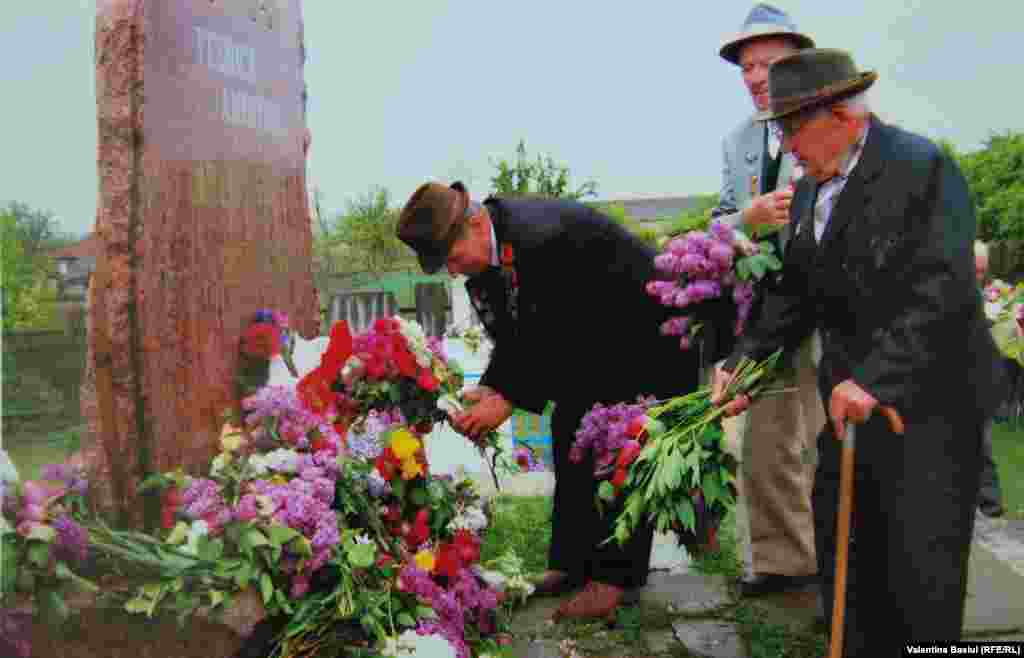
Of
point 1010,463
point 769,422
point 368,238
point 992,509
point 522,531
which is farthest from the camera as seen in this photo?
point 368,238

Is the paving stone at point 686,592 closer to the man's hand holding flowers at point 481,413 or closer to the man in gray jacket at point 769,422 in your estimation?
the man in gray jacket at point 769,422

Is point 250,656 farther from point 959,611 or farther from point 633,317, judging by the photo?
point 633,317

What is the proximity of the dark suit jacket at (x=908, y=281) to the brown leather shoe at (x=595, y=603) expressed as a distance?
1.78m

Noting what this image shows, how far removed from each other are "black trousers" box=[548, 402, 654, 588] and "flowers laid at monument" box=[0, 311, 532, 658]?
0.63 meters

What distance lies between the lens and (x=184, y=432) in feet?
9.94

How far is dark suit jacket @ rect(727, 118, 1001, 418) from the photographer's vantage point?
2.59 m

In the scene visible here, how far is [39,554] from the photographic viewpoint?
229cm

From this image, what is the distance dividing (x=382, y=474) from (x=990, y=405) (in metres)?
1.72

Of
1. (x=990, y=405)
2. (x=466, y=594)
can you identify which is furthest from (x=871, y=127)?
(x=466, y=594)

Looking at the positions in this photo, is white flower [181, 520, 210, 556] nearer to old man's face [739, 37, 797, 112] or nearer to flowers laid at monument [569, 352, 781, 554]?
flowers laid at monument [569, 352, 781, 554]

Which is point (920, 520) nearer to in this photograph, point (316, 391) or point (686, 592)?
point (316, 391)

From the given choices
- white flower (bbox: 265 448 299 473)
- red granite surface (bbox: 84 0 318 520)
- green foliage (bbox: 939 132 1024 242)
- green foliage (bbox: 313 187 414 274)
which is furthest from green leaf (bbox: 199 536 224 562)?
green foliage (bbox: 313 187 414 274)

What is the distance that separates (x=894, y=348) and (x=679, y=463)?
0.83 meters

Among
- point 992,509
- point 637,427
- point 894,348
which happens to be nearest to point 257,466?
point 637,427
